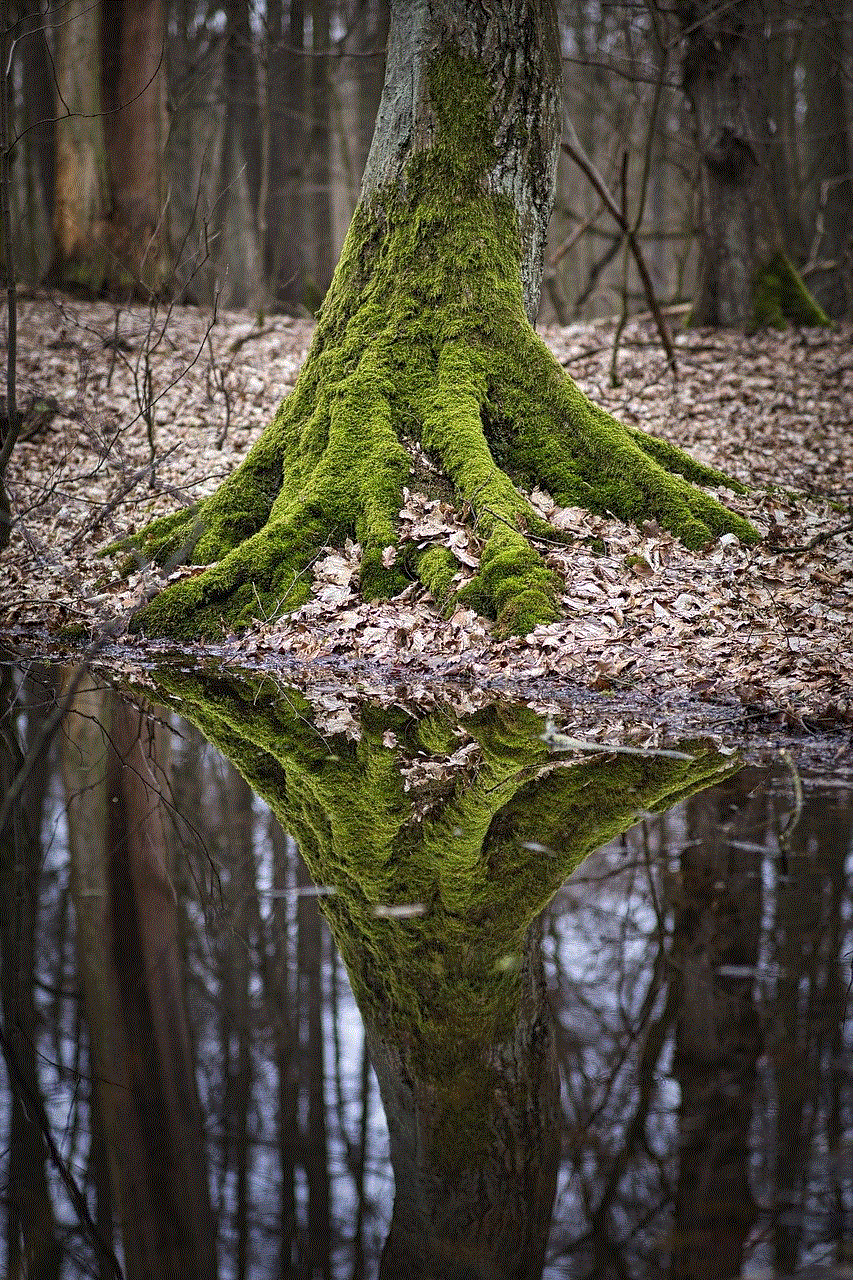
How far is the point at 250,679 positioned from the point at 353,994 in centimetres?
303

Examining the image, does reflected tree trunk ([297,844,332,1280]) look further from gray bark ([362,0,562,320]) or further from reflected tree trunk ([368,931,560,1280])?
gray bark ([362,0,562,320])

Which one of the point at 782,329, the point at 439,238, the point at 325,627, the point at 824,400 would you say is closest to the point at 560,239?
the point at 782,329

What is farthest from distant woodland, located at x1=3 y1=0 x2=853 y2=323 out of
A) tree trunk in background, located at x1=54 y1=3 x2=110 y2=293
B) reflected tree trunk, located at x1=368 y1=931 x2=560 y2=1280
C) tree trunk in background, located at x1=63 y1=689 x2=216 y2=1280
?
reflected tree trunk, located at x1=368 y1=931 x2=560 y2=1280

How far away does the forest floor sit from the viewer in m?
4.77

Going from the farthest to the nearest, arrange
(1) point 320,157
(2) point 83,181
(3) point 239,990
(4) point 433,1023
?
(1) point 320,157
(2) point 83,181
(3) point 239,990
(4) point 433,1023

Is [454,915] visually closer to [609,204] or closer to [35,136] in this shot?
[609,204]

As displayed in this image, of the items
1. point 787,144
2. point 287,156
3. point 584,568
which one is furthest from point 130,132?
point 584,568

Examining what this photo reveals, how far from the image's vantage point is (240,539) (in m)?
6.24

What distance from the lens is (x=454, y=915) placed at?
2.61 metres

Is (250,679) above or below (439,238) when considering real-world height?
below

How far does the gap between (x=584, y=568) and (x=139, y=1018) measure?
12.8ft

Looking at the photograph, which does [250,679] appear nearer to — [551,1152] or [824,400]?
[551,1152]

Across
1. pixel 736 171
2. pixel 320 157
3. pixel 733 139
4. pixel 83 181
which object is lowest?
pixel 736 171

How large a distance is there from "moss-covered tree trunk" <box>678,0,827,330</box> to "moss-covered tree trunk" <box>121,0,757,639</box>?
285 inches
